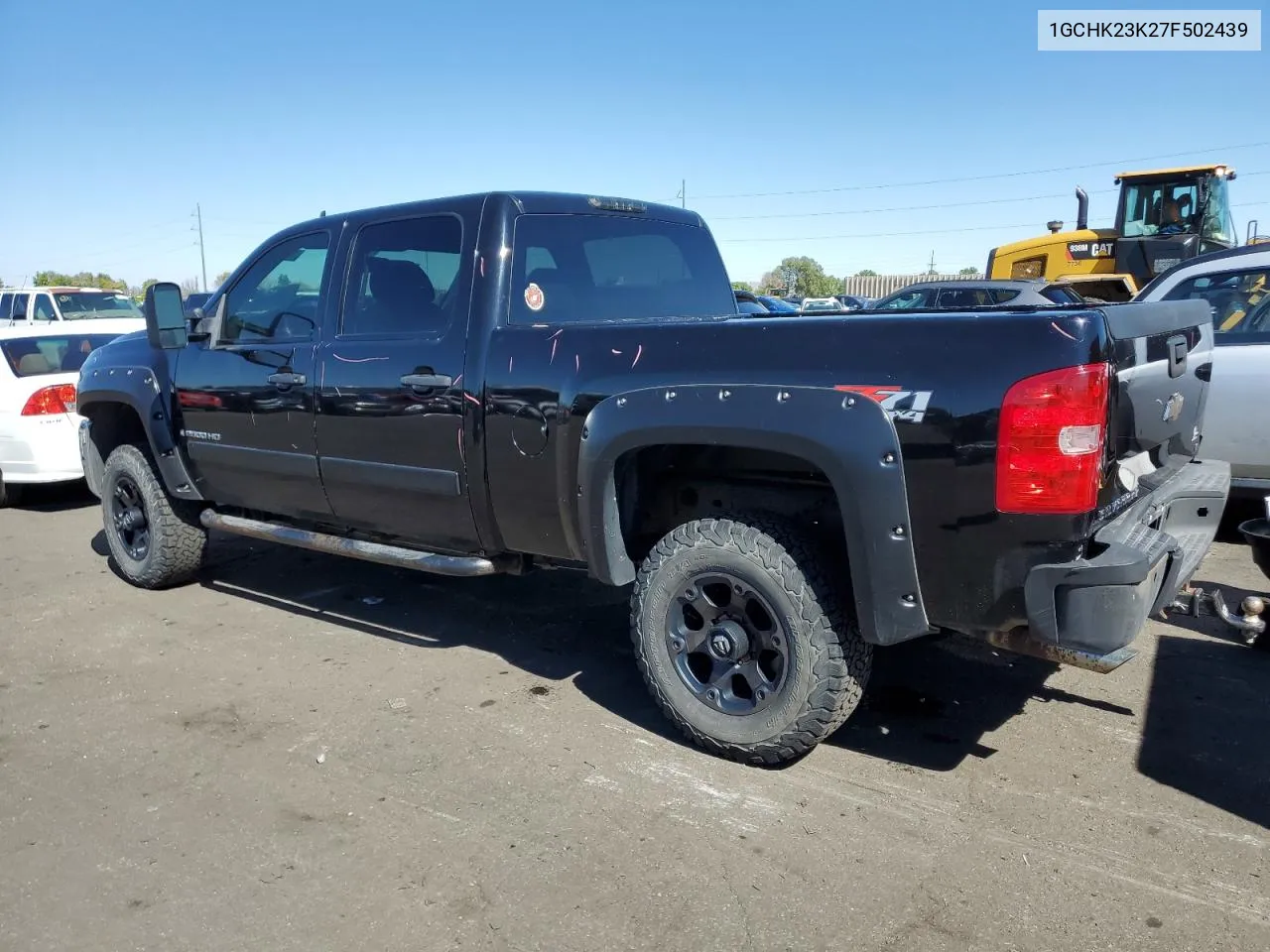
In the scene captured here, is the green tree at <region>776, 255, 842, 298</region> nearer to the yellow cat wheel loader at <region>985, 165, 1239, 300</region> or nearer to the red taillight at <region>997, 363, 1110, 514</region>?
the yellow cat wheel loader at <region>985, 165, 1239, 300</region>

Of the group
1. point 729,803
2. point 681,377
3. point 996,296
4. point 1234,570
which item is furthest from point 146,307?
point 996,296

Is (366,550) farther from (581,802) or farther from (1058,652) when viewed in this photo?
(1058,652)

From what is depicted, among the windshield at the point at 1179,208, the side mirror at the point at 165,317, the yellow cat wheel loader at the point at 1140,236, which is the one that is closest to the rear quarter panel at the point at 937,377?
the side mirror at the point at 165,317

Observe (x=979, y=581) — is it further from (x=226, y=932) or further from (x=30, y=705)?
(x=30, y=705)

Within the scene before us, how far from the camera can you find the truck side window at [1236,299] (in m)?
5.70

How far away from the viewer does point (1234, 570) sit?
5.57m

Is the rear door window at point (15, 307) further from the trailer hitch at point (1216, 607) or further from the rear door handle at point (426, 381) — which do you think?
the trailer hitch at point (1216, 607)

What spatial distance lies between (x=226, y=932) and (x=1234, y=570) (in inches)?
216

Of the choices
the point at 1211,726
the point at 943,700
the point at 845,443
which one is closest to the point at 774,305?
the point at 943,700

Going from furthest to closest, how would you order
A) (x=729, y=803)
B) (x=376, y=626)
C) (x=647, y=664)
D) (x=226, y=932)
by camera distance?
(x=376, y=626) → (x=647, y=664) → (x=729, y=803) → (x=226, y=932)

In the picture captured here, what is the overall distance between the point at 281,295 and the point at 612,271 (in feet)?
5.74

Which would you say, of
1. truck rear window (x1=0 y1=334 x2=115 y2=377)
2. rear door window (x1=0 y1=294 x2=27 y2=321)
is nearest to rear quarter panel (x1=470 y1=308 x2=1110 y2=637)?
truck rear window (x1=0 y1=334 x2=115 y2=377)

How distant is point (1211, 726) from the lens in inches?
142

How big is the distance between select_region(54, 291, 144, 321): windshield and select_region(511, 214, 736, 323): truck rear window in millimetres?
14386
